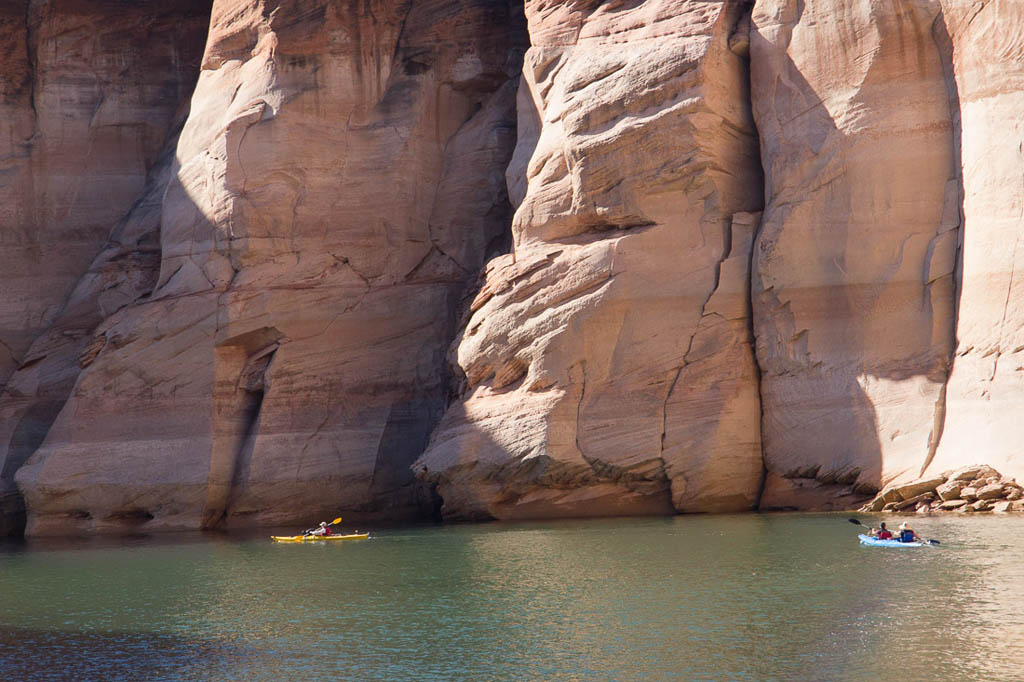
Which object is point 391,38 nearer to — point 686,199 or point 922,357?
point 686,199

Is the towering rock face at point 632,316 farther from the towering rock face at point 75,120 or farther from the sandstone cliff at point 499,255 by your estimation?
the towering rock face at point 75,120

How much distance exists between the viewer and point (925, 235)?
26172 millimetres

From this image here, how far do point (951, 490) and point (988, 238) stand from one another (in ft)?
15.6

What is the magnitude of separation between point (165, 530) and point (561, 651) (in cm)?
1799

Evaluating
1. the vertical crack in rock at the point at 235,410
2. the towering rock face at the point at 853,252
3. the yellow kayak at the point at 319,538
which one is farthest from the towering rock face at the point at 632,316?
the vertical crack in rock at the point at 235,410

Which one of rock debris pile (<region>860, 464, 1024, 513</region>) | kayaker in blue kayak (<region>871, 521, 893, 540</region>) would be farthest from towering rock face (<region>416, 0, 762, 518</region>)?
kayaker in blue kayak (<region>871, 521, 893, 540</region>)

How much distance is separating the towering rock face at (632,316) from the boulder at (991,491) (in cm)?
485

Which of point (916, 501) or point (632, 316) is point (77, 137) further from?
point (916, 501)

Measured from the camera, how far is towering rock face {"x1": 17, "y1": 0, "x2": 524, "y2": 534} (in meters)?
30.9

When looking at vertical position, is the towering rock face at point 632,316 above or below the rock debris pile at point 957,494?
above

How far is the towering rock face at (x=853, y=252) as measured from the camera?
2580cm

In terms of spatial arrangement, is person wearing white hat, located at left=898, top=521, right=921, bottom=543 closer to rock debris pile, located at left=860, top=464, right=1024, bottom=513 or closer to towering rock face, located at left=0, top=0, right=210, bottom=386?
rock debris pile, located at left=860, top=464, right=1024, bottom=513

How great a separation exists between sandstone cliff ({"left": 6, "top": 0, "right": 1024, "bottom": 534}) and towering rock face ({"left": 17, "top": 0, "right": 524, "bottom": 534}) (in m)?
0.07

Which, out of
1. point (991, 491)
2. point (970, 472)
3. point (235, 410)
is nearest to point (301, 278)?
point (235, 410)
